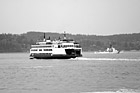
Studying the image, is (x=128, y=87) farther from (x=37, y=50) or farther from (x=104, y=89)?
(x=37, y=50)

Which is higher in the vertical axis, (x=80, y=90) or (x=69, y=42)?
(x=69, y=42)

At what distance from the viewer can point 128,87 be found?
155 feet

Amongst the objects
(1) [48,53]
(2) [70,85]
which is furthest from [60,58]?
(2) [70,85]

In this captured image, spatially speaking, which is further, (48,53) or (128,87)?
(48,53)

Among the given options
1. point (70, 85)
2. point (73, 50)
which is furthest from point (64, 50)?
point (70, 85)

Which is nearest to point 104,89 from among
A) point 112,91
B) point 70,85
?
point 112,91

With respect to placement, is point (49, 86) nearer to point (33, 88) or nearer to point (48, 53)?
point (33, 88)

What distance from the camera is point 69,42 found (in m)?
127

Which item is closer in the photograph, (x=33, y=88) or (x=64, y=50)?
(x=33, y=88)

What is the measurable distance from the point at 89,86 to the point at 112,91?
6.10 m

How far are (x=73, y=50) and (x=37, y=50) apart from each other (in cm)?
1262

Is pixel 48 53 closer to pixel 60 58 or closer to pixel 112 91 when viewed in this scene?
pixel 60 58

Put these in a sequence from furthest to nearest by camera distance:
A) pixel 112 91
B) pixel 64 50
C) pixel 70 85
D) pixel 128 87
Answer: pixel 64 50, pixel 70 85, pixel 128 87, pixel 112 91

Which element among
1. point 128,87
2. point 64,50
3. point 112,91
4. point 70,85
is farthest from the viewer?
point 64,50
